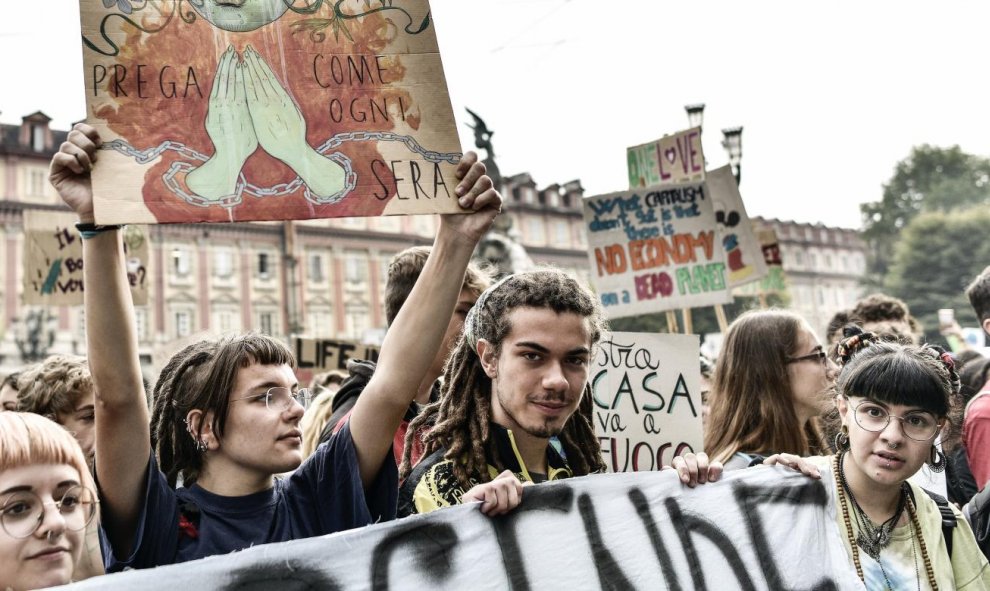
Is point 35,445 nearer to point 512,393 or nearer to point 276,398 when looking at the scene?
point 276,398

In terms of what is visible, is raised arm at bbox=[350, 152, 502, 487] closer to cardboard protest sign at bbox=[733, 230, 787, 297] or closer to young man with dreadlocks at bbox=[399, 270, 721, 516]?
young man with dreadlocks at bbox=[399, 270, 721, 516]

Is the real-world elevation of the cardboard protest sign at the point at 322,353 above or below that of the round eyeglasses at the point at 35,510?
above

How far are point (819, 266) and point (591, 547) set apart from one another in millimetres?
81848

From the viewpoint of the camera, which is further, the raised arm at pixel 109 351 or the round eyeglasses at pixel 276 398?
the round eyeglasses at pixel 276 398

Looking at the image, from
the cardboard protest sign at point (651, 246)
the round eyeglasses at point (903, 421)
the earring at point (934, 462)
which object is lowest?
the earring at point (934, 462)

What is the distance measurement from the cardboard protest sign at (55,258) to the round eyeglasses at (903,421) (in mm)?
7362

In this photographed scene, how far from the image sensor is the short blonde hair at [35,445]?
2070 millimetres

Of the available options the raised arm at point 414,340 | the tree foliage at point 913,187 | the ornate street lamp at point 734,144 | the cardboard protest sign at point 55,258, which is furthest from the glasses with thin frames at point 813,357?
the tree foliage at point 913,187

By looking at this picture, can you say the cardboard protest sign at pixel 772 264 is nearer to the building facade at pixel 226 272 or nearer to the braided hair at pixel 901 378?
the braided hair at pixel 901 378

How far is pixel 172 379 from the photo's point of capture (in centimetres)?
284

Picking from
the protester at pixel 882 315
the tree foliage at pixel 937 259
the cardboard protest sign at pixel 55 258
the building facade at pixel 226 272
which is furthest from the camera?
the tree foliage at pixel 937 259

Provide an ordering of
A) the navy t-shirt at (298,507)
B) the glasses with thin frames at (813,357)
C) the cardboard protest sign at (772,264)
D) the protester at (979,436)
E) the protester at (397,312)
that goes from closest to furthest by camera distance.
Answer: the navy t-shirt at (298,507) → the protester at (979,436) → the protester at (397,312) → the glasses with thin frames at (813,357) → the cardboard protest sign at (772,264)

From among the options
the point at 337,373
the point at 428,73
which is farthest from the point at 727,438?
the point at 337,373

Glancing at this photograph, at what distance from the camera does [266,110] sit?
2.40 m
